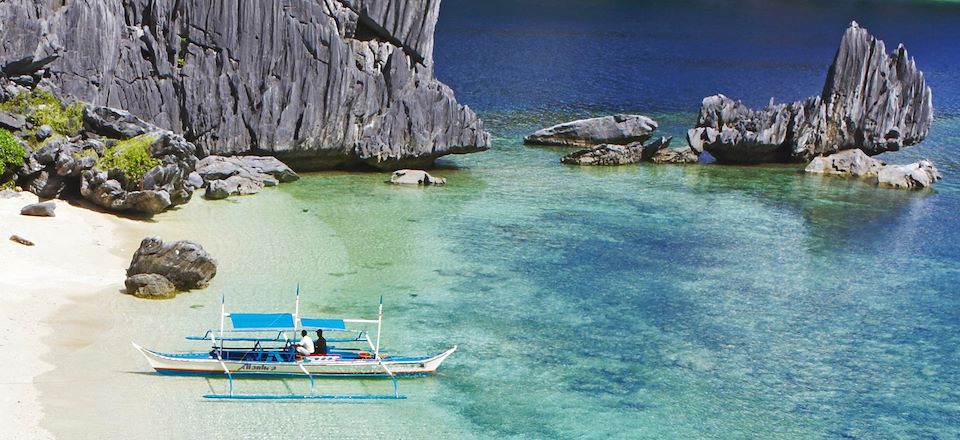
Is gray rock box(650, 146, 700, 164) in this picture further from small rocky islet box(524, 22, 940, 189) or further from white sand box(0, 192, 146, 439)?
white sand box(0, 192, 146, 439)

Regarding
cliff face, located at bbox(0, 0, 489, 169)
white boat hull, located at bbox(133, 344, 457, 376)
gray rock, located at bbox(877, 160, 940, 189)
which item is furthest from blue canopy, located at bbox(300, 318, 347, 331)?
gray rock, located at bbox(877, 160, 940, 189)

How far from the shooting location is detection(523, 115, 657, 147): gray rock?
72.6 m

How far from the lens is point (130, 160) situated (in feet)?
152

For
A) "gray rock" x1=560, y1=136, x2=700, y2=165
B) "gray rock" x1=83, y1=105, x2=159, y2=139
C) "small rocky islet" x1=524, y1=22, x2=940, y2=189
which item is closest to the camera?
"gray rock" x1=83, y1=105, x2=159, y2=139

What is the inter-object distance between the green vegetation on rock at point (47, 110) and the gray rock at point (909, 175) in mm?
42907

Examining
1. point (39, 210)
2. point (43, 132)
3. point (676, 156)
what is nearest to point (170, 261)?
point (39, 210)

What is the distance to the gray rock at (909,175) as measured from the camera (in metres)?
64.1

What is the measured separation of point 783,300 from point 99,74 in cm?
3082

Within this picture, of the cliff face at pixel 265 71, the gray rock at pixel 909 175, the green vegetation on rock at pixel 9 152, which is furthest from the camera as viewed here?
the gray rock at pixel 909 175

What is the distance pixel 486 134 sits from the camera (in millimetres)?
62938

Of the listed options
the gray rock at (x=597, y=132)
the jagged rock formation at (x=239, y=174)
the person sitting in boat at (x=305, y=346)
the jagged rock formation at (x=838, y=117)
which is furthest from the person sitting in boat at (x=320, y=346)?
the gray rock at (x=597, y=132)

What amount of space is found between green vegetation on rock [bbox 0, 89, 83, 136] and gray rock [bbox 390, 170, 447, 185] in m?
16.1

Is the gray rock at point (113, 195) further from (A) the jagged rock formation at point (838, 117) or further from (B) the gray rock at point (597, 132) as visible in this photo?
(A) the jagged rock formation at point (838, 117)

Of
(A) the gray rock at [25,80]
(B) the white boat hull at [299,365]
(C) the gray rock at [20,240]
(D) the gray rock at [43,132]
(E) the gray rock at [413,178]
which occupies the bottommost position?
(B) the white boat hull at [299,365]
